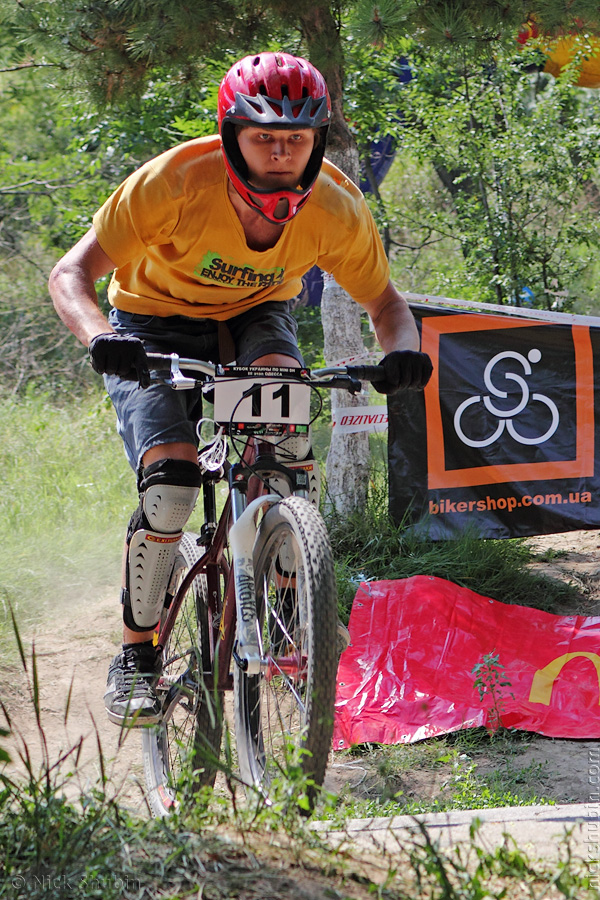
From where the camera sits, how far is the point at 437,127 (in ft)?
24.2

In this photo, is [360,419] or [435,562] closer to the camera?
[435,562]

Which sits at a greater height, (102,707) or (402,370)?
(402,370)

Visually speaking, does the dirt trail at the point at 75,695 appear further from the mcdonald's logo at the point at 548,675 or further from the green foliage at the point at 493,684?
the mcdonald's logo at the point at 548,675

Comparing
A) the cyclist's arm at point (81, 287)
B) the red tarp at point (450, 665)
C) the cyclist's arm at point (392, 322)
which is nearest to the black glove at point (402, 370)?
the cyclist's arm at point (392, 322)

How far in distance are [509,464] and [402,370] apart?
2.67 metres

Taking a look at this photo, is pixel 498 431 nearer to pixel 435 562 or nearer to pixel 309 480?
pixel 435 562

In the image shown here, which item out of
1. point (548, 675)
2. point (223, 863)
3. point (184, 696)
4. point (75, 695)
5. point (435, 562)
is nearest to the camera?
point (223, 863)

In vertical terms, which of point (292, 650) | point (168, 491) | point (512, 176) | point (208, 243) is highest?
point (512, 176)

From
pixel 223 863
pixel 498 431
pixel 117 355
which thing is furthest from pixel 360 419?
pixel 223 863

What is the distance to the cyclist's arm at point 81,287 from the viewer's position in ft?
8.59

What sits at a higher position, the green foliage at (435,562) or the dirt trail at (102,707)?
the green foliage at (435,562)

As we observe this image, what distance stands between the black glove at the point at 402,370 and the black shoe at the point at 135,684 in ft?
3.94

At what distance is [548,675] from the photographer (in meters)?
3.85

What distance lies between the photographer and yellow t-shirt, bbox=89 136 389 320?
278 cm
